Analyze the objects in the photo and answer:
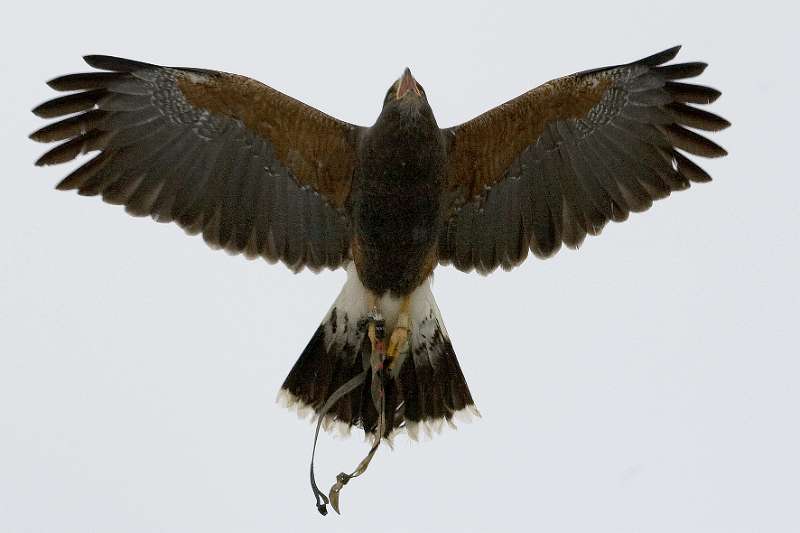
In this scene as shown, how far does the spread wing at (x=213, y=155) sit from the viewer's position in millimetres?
7109

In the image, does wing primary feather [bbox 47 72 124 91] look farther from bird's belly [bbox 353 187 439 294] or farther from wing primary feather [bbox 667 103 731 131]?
wing primary feather [bbox 667 103 731 131]

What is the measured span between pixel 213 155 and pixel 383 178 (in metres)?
1.11

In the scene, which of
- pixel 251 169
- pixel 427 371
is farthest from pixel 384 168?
pixel 427 371

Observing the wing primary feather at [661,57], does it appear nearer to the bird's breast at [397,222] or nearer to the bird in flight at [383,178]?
the bird in flight at [383,178]

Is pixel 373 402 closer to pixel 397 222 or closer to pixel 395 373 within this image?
pixel 395 373

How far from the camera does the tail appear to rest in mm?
7707

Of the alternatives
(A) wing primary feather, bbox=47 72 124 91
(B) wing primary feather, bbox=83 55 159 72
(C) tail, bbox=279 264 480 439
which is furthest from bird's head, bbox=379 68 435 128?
(A) wing primary feather, bbox=47 72 124 91

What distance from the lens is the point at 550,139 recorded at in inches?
294

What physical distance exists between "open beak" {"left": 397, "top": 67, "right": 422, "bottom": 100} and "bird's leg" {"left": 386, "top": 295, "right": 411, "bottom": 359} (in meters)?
1.39

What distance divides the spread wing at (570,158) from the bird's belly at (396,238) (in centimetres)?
30

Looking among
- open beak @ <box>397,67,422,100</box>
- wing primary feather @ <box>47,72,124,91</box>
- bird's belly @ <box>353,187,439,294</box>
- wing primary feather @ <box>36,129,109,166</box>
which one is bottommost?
bird's belly @ <box>353,187,439,294</box>

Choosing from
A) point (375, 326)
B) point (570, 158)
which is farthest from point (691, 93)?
point (375, 326)

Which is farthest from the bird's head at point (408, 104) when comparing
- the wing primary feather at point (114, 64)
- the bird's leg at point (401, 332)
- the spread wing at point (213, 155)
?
the wing primary feather at point (114, 64)

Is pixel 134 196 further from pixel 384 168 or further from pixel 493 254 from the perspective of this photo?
pixel 493 254
